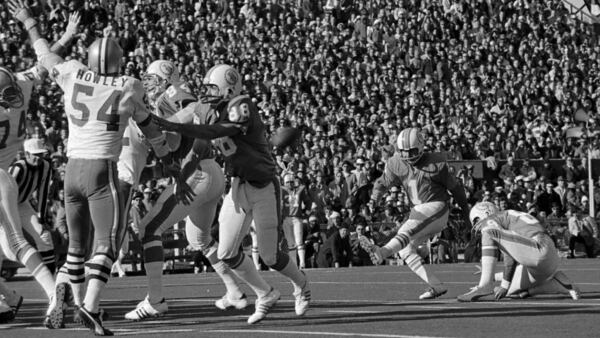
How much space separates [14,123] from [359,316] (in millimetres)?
3432

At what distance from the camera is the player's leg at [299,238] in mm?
24109

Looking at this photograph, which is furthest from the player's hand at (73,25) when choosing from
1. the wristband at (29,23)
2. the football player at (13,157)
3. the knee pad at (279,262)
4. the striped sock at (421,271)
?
the striped sock at (421,271)

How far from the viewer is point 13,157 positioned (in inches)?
480

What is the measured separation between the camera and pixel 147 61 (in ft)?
106

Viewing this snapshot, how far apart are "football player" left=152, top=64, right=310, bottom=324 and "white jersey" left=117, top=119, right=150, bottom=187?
119cm

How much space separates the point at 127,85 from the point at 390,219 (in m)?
15.6

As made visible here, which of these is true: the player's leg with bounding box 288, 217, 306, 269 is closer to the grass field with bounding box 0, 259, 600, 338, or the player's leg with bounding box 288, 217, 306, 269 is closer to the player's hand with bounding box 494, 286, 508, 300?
the grass field with bounding box 0, 259, 600, 338

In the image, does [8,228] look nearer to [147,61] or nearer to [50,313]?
[50,313]

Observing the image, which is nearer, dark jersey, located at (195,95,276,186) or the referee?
dark jersey, located at (195,95,276,186)

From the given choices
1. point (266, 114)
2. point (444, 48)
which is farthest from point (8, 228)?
point (444, 48)

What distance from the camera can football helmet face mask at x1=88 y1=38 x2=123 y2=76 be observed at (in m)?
10.7

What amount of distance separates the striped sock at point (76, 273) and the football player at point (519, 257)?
4255mm

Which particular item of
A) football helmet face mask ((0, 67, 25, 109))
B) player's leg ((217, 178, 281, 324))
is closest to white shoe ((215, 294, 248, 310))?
player's leg ((217, 178, 281, 324))

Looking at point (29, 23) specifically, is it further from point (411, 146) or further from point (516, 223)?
point (516, 223)
